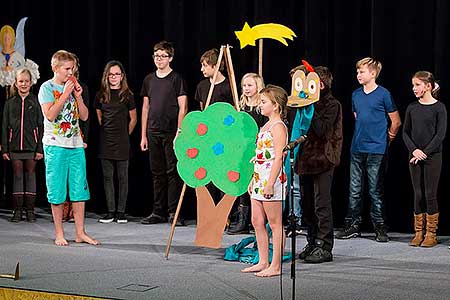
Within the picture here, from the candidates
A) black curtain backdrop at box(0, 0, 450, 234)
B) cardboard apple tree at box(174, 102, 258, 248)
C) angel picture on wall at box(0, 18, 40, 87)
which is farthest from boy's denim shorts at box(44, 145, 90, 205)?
angel picture on wall at box(0, 18, 40, 87)

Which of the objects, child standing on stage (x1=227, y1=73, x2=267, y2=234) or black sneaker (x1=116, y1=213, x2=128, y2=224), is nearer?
child standing on stage (x1=227, y1=73, x2=267, y2=234)

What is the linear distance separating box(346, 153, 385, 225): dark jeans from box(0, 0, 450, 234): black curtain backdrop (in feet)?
1.44

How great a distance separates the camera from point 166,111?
23.1 feet

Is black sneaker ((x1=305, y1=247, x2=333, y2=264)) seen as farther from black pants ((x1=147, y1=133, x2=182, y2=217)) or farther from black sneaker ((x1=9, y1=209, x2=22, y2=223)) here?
black sneaker ((x1=9, y1=209, x2=22, y2=223))

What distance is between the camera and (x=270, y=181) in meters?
4.72

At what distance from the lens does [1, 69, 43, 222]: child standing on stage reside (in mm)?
7168

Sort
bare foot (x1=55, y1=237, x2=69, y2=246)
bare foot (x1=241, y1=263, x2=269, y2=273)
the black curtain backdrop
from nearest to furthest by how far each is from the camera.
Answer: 1. bare foot (x1=241, y1=263, x2=269, y2=273)
2. bare foot (x1=55, y1=237, x2=69, y2=246)
3. the black curtain backdrop

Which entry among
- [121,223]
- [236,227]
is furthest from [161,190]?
[236,227]

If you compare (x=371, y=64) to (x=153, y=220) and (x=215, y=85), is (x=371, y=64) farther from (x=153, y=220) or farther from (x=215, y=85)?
(x=153, y=220)

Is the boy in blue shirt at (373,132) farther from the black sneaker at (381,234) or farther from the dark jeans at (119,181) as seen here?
the dark jeans at (119,181)

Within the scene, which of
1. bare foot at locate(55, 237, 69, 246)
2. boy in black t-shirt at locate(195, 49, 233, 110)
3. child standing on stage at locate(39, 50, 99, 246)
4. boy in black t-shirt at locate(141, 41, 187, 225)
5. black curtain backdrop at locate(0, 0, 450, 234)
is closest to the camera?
child standing on stage at locate(39, 50, 99, 246)

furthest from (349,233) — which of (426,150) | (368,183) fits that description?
(426,150)

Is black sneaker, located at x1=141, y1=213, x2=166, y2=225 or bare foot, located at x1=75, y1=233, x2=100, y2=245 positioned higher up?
bare foot, located at x1=75, y1=233, x2=100, y2=245

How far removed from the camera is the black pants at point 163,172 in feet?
23.1
